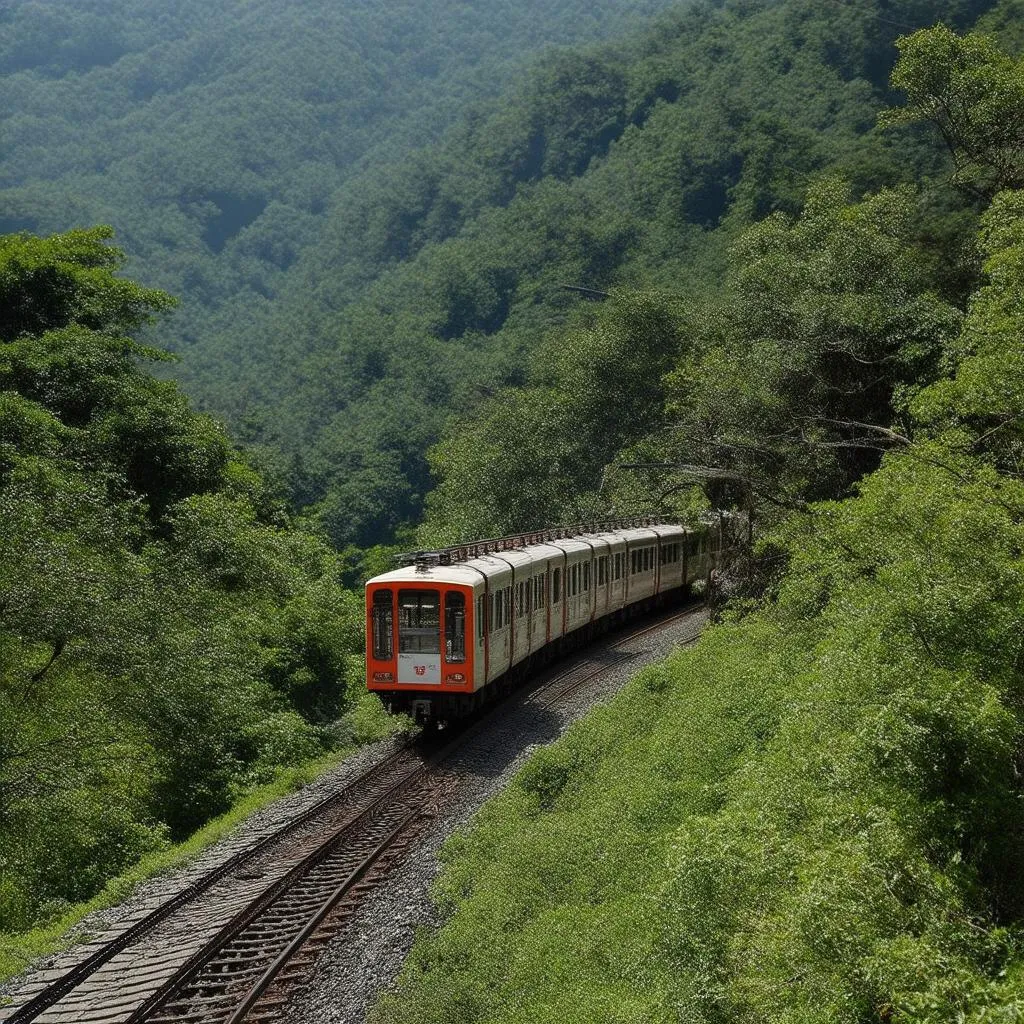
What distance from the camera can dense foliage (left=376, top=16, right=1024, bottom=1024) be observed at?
583 cm

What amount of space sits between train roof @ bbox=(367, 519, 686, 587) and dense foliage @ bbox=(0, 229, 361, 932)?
2.88 meters

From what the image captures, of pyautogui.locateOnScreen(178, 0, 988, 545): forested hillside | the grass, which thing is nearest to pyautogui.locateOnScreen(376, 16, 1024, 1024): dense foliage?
the grass

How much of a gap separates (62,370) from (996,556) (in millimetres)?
19711

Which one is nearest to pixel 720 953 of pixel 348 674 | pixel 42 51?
pixel 348 674

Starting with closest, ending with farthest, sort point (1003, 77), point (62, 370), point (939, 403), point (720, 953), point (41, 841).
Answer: point (720, 953) → point (939, 403) → point (41, 841) → point (1003, 77) → point (62, 370)

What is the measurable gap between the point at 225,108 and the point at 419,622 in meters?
119

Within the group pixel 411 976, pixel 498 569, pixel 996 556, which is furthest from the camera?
pixel 498 569

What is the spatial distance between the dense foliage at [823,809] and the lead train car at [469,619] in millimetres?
1979

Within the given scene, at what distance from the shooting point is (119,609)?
54.6 feet

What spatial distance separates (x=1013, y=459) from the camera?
10867 mm

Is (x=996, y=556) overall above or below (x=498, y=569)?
above

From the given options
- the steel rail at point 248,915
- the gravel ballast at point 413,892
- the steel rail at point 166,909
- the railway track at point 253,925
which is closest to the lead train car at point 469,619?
the gravel ballast at point 413,892

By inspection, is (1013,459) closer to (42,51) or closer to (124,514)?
(124,514)

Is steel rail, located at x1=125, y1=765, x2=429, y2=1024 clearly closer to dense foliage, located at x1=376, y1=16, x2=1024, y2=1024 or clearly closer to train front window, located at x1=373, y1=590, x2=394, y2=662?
dense foliage, located at x1=376, y1=16, x2=1024, y2=1024
